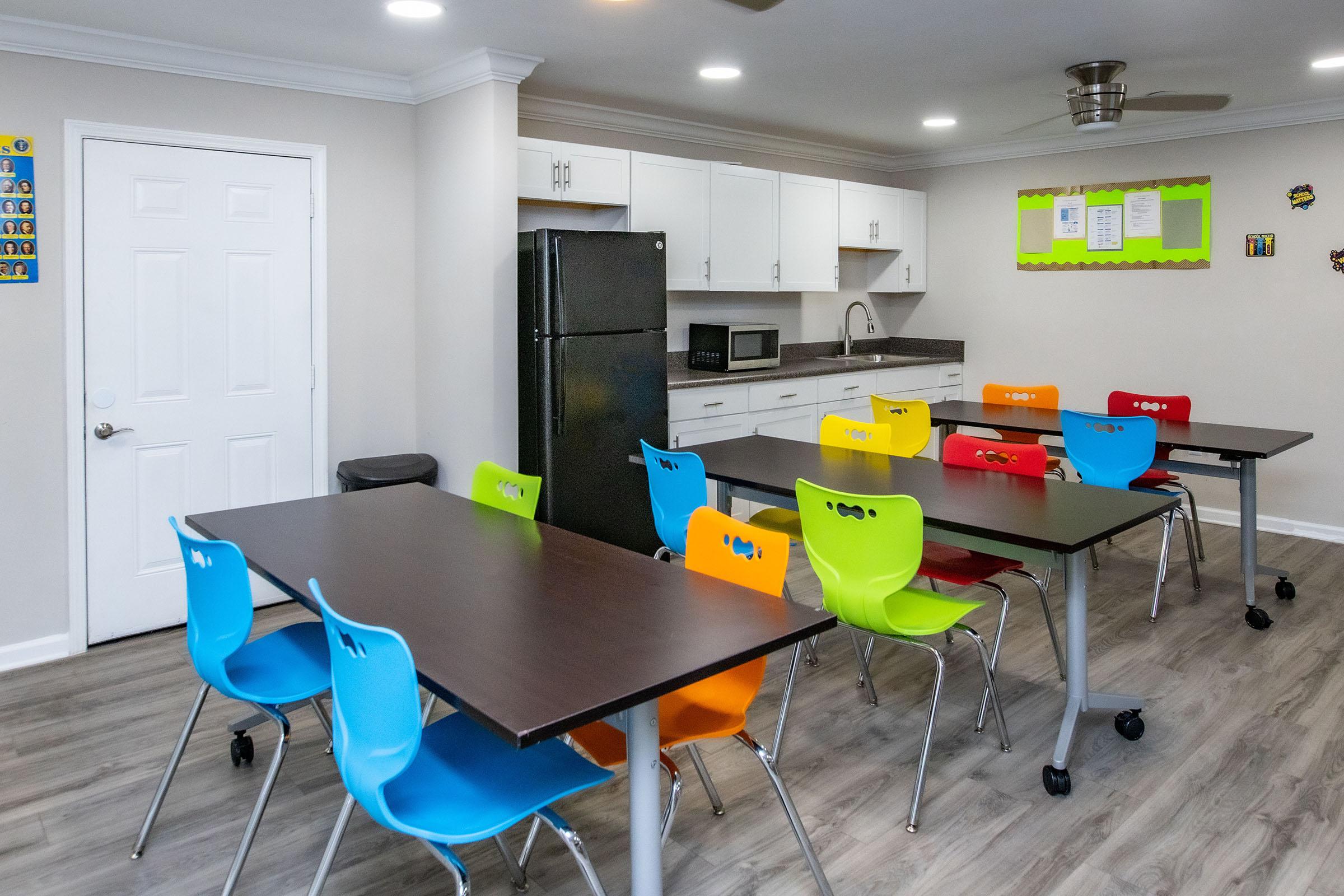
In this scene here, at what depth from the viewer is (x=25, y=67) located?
3.59m

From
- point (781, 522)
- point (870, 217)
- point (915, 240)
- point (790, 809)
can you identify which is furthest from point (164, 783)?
point (915, 240)

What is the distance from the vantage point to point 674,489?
11.2ft

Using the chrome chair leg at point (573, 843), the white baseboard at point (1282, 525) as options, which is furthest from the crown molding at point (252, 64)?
the white baseboard at point (1282, 525)

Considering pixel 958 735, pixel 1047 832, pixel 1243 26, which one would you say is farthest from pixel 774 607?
pixel 1243 26

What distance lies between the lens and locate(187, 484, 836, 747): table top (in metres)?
1.64

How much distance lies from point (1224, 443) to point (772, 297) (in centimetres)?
300

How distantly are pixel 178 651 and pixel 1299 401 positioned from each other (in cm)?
583

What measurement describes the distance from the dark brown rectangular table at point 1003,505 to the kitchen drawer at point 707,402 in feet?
4.49

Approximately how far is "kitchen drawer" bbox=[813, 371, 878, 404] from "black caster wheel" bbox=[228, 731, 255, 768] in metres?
3.89

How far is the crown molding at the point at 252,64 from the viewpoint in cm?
359

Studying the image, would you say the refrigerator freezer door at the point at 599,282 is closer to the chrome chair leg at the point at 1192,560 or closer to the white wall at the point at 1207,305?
the chrome chair leg at the point at 1192,560

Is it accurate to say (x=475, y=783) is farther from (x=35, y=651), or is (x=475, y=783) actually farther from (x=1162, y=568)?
(x=1162, y=568)

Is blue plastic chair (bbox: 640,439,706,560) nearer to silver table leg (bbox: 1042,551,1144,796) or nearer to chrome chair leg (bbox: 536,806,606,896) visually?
silver table leg (bbox: 1042,551,1144,796)

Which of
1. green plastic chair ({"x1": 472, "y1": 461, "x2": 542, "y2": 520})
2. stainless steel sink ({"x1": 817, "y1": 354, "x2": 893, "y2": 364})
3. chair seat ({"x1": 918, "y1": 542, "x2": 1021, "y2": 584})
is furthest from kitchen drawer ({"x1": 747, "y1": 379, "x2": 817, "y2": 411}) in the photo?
green plastic chair ({"x1": 472, "y1": 461, "x2": 542, "y2": 520})
